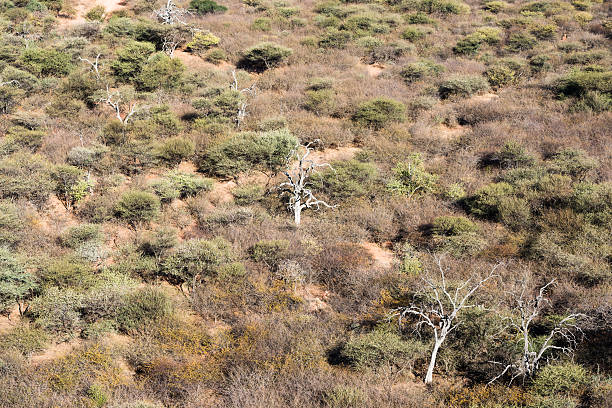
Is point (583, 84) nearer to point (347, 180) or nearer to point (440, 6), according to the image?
point (347, 180)

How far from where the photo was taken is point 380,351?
7352 millimetres

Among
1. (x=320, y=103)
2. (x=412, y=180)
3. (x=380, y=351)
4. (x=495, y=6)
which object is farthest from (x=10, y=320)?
(x=495, y=6)

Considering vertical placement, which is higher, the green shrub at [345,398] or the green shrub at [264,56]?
the green shrub at [264,56]

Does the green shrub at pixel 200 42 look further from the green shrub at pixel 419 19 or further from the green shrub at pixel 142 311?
the green shrub at pixel 142 311

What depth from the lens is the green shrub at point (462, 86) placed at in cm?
2159

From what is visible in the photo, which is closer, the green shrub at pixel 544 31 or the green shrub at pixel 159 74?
the green shrub at pixel 159 74

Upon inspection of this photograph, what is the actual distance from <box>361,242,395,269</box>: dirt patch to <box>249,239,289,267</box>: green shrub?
2373mm

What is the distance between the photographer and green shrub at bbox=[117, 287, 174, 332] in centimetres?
848

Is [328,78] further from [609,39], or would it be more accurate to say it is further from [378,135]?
[609,39]

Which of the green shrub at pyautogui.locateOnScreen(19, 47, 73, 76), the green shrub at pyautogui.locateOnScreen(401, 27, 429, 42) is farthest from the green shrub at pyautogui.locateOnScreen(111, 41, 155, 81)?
the green shrub at pyautogui.locateOnScreen(401, 27, 429, 42)

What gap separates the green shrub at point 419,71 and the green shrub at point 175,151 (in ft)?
43.0

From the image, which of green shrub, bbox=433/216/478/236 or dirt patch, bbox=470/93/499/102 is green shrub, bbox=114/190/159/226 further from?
dirt patch, bbox=470/93/499/102

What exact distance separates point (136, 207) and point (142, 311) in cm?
464

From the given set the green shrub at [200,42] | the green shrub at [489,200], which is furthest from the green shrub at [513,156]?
the green shrub at [200,42]
